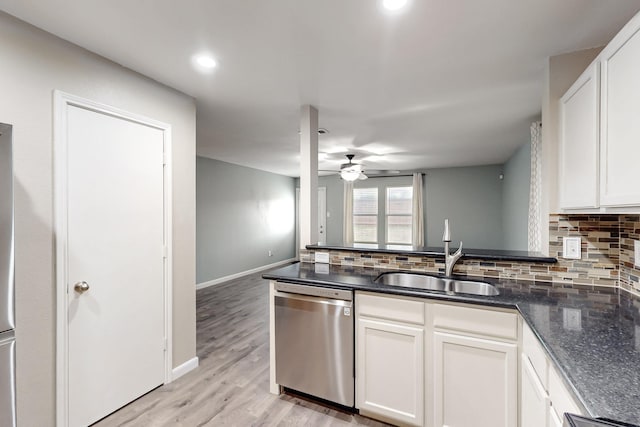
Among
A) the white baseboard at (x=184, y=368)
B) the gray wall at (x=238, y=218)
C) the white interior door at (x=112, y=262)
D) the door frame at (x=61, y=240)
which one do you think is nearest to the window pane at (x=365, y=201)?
the gray wall at (x=238, y=218)

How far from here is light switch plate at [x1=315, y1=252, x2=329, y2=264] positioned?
264 centimetres

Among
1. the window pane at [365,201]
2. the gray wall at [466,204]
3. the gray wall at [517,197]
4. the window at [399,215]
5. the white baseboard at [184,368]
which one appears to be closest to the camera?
the white baseboard at [184,368]

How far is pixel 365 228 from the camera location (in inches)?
297

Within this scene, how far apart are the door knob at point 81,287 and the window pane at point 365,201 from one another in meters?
6.28

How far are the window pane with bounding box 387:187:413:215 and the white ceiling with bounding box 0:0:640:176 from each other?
12.3 feet

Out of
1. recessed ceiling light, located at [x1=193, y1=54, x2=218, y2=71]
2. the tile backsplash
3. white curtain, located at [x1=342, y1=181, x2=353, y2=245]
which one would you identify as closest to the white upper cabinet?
the tile backsplash

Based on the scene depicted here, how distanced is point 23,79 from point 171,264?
149cm

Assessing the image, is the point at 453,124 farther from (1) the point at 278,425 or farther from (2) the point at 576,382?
(1) the point at 278,425

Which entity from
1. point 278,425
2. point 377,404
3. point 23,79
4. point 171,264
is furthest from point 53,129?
point 377,404

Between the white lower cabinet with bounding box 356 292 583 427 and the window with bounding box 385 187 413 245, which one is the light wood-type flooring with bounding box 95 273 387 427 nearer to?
the white lower cabinet with bounding box 356 292 583 427

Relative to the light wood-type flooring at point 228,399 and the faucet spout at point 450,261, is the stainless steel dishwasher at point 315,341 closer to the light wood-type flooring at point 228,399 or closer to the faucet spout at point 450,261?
the light wood-type flooring at point 228,399

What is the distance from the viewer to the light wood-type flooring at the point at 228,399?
1.94m

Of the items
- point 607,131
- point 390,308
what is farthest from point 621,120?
point 390,308

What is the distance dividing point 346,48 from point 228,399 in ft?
8.73
